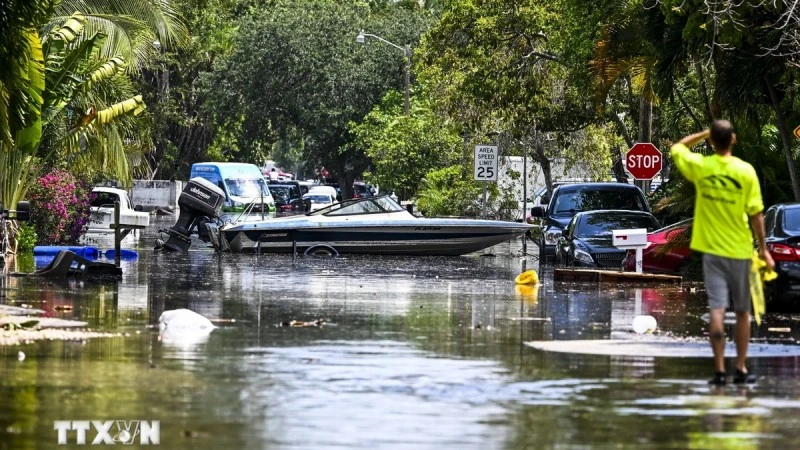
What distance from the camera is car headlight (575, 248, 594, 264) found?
95.5 feet

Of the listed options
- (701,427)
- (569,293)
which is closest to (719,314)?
(701,427)

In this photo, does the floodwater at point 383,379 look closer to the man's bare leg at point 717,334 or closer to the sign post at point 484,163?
the man's bare leg at point 717,334

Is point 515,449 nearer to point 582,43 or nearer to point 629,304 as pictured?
point 629,304

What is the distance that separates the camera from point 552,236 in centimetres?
3334

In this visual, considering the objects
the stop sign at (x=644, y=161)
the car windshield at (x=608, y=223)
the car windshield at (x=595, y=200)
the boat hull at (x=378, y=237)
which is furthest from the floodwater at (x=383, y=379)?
the stop sign at (x=644, y=161)

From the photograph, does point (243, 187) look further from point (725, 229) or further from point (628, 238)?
point (725, 229)

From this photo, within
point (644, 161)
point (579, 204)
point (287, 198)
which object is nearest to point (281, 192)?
point (287, 198)

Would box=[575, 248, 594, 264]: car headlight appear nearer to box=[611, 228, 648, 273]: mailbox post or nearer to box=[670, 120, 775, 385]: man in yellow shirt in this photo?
box=[611, 228, 648, 273]: mailbox post

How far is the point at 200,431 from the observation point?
850 centimetres

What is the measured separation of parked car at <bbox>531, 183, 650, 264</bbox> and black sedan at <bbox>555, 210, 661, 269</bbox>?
2243 millimetres

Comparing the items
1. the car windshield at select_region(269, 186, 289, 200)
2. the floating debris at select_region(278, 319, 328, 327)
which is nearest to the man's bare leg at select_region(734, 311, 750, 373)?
the floating debris at select_region(278, 319, 328, 327)

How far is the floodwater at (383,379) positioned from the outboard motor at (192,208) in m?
14.8

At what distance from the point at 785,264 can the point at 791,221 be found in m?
0.81

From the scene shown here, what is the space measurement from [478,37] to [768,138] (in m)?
11.3
